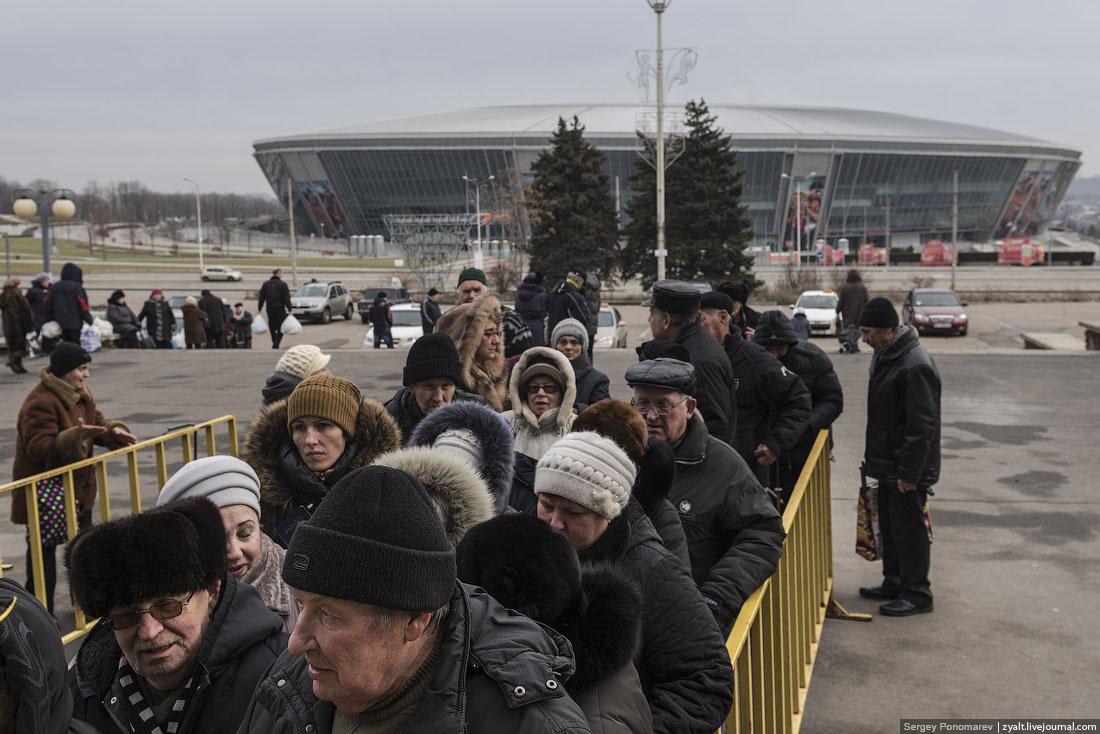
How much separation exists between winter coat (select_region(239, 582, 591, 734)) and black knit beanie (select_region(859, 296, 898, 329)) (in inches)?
200

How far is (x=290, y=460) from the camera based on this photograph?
4.12 meters

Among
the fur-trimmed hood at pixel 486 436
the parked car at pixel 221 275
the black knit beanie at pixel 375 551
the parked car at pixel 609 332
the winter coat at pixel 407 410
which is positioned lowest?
the parked car at pixel 221 275

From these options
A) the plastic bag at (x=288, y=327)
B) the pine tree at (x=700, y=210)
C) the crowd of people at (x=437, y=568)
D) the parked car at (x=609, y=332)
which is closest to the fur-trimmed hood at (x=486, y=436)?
the crowd of people at (x=437, y=568)

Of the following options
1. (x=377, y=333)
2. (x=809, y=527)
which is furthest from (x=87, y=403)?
(x=377, y=333)

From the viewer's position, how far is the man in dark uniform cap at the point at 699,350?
18.8 ft

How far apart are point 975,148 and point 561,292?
328 ft

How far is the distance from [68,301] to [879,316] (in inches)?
592

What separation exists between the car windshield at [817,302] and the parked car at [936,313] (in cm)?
220

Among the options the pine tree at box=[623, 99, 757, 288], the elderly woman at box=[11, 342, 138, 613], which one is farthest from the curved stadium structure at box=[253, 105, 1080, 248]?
the elderly woman at box=[11, 342, 138, 613]

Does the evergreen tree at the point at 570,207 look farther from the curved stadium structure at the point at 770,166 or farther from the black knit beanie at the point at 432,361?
the curved stadium structure at the point at 770,166

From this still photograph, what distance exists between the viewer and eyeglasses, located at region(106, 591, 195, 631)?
2.33m

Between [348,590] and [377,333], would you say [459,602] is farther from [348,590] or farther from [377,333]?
[377,333]

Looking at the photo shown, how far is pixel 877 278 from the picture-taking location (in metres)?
62.4

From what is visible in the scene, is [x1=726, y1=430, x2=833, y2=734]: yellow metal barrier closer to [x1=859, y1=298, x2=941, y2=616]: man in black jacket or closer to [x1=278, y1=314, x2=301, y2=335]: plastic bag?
[x1=859, y1=298, x2=941, y2=616]: man in black jacket
